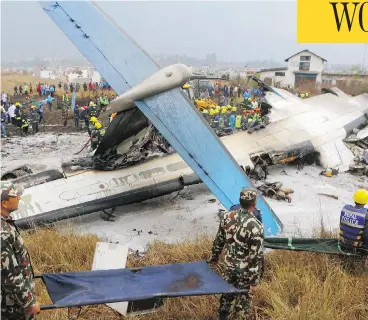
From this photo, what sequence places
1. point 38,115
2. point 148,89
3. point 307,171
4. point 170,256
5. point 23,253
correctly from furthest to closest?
point 38,115 < point 307,171 < point 148,89 < point 170,256 < point 23,253

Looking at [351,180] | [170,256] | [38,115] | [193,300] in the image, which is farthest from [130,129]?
[38,115]

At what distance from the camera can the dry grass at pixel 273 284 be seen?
190 inches

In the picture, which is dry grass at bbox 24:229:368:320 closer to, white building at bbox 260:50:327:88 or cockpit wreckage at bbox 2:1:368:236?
cockpit wreckage at bbox 2:1:368:236

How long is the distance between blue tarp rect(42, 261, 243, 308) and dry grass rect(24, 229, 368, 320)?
0.55 metres

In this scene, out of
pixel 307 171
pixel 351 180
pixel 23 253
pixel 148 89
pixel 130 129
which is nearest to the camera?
pixel 23 253

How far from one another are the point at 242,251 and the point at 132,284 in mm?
1377

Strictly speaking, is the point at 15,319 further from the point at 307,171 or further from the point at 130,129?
the point at 307,171

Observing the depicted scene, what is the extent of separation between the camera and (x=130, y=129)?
30.9 ft

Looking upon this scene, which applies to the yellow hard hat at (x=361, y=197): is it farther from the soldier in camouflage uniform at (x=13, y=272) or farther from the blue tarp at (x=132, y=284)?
the soldier in camouflage uniform at (x=13, y=272)

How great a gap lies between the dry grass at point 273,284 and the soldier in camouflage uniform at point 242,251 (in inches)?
18.2

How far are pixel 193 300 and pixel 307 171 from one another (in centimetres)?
852

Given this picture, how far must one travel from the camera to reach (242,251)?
4.48 meters

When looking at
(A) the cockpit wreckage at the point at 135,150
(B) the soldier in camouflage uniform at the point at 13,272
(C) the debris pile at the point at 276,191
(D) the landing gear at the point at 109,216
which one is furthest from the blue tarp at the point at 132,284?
(C) the debris pile at the point at 276,191

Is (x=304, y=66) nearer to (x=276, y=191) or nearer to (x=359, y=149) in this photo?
(x=359, y=149)
